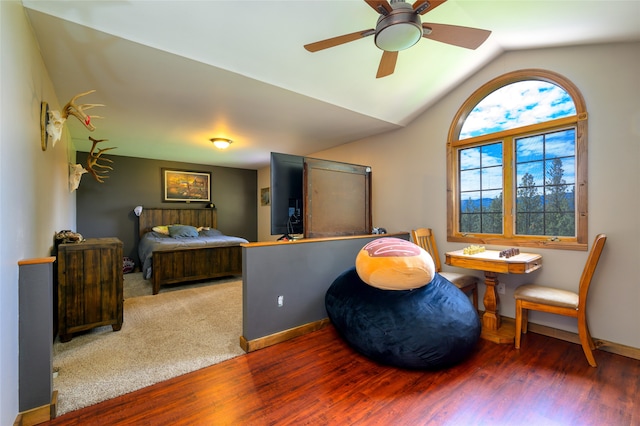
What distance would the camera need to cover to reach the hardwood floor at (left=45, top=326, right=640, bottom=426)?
1.62 metres

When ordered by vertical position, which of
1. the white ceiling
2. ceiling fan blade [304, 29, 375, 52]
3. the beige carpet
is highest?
the white ceiling

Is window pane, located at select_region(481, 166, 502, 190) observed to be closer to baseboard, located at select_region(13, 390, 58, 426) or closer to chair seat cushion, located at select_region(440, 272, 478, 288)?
chair seat cushion, located at select_region(440, 272, 478, 288)

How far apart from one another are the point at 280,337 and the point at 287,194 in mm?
1400

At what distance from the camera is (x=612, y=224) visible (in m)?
2.41

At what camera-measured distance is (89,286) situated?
2637mm

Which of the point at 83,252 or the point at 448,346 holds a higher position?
the point at 83,252

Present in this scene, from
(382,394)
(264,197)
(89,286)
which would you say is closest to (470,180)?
(382,394)

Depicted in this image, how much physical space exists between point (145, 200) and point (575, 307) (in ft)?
23.4

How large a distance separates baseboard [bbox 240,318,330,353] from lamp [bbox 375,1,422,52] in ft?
8.41

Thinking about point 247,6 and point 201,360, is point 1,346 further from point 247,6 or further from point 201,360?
point 247,6

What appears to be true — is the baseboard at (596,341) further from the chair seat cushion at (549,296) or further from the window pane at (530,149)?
the window pane at (530,149)

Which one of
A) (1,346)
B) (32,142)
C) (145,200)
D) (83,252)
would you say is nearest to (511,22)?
(32,142)

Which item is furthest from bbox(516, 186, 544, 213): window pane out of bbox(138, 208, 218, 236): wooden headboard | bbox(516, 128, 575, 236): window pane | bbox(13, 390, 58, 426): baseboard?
bbox(138, 208, 218, 236): wooden headboard

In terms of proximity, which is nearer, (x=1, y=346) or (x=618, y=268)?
(x=1, y=346)
